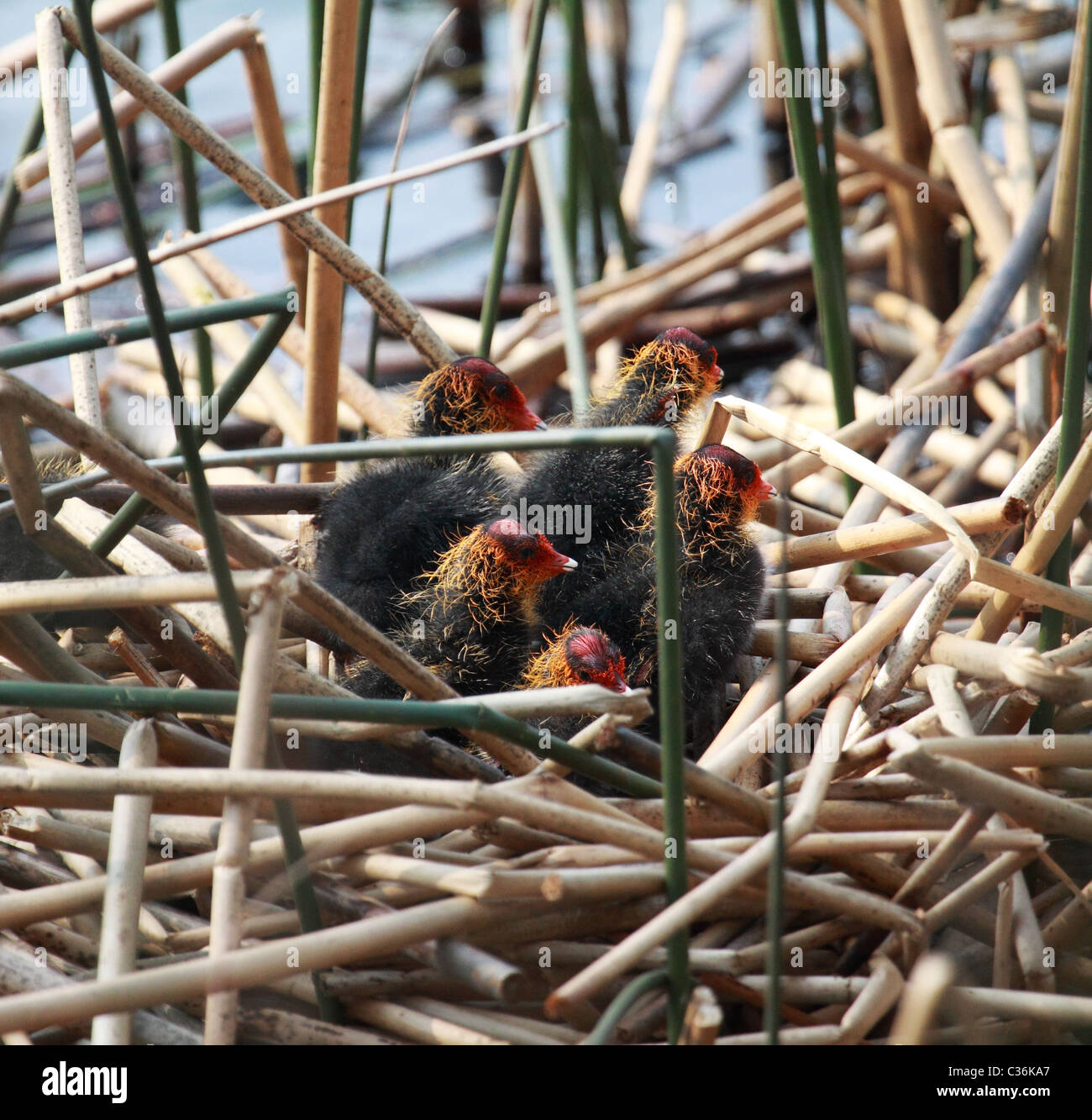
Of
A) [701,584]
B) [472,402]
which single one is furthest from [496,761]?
[472,402]

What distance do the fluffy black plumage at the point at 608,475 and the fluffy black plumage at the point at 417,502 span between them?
0.09 meters

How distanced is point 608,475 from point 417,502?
0.31 m

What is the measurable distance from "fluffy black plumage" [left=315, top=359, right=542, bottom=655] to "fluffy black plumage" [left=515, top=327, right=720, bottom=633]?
0.09 meters

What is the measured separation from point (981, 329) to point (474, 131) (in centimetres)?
337

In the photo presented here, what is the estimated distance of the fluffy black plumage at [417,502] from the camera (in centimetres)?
185

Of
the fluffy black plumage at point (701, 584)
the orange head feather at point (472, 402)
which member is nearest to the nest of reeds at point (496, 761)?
the fluffy black plumage at point (701, 584)

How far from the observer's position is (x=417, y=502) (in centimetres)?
189

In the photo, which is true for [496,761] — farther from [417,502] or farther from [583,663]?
[417,502]

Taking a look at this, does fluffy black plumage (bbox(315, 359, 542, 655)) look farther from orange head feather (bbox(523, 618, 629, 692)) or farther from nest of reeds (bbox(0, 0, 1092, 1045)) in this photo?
orange head feather (bbox(523, 618, 629, 692))

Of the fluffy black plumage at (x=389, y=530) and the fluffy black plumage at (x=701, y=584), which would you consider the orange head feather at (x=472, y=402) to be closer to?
the fluffy black plumage at (x=389, y=530)

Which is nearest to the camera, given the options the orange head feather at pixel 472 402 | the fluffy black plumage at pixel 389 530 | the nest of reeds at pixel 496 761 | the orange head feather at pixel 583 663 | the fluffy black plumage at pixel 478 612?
the nest of reeds at pixel 496 761

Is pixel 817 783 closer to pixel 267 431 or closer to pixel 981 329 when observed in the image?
pixel 981 329
